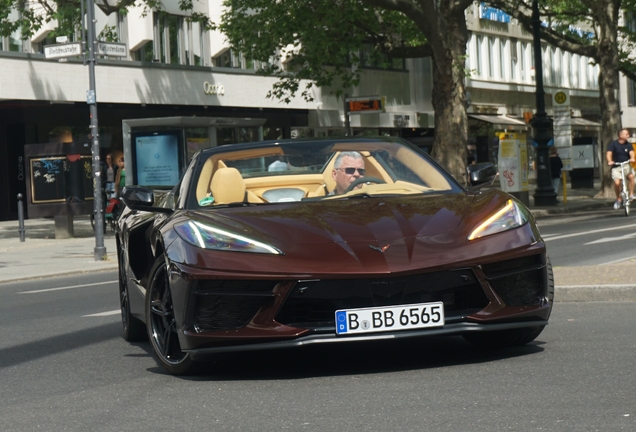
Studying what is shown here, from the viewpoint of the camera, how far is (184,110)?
4031 cm

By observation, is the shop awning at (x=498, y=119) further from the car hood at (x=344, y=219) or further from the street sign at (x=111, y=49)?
the car hood at (x=344, y=219)

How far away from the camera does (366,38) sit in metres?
33.9

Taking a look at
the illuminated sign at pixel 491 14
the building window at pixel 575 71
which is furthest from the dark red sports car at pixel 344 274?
the building window at pixel 575 71

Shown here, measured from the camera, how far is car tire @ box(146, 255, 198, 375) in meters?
6.64

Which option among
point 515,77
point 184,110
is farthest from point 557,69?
point 184,110

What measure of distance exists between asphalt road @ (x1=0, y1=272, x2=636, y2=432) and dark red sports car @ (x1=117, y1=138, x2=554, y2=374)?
0.75ft

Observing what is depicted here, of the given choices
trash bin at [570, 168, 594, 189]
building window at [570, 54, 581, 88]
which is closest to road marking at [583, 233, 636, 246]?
trash bin at [570, 168, 594, 189]

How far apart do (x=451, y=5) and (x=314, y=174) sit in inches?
938

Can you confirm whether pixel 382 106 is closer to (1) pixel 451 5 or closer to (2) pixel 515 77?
(1) pixel 451 5

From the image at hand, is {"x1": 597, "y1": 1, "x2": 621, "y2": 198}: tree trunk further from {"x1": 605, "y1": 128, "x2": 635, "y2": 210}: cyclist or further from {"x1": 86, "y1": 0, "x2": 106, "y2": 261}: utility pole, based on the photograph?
{"x1": 86, "y1": 0, "x2": 106, "y2": 261}: utility pole

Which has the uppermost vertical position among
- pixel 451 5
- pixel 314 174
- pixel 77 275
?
pixel 451 5

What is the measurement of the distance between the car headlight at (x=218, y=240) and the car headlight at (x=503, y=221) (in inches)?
40.0

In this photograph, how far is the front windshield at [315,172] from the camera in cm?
745

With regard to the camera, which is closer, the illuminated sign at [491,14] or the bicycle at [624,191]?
the bicycle at [624,191]
